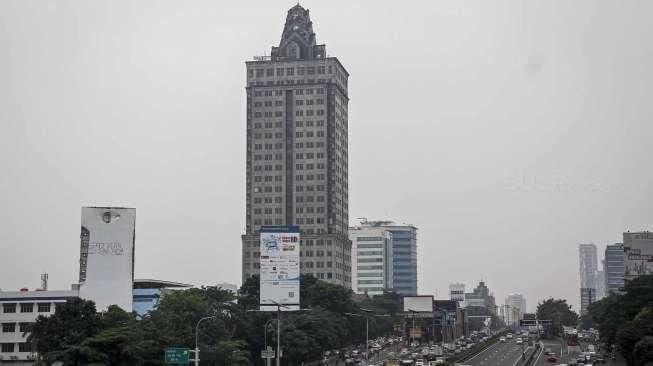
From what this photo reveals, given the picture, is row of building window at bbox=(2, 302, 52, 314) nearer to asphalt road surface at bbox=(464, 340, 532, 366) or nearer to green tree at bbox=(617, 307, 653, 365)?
asphalt road surface at bbox=(464, 340, 532, 366)

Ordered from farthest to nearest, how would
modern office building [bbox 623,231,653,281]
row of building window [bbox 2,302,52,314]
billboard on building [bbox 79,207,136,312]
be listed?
modern office building [bbox 623,231,653,281], row of building window [bbox 2,302,52,314], billboard on building [bbox 79,207,136,312]

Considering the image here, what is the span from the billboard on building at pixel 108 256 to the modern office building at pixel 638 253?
11168 centimetres

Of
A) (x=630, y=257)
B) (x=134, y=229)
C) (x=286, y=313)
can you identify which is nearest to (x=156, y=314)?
(x=134, y=229)

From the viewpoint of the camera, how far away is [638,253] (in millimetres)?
182750

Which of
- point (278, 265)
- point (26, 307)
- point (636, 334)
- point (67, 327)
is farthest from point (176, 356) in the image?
point (636, 334)

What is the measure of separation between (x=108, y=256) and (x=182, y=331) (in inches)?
915

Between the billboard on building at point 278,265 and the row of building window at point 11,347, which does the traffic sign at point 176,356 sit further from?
the row of building window at point 11,347

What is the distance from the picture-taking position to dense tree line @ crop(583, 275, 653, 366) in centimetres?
9394

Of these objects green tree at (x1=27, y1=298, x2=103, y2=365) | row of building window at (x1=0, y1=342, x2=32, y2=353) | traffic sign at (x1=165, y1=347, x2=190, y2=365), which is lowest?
row of building window at (x1=0, y1=342, x2=32, y2=353)

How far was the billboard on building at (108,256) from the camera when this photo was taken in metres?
113

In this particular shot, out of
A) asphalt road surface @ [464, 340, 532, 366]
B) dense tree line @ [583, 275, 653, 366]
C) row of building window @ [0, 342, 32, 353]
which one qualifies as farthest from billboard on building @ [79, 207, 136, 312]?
dense tree line @ [583, 275, 653, 366]

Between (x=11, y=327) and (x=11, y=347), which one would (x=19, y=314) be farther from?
(x=11, y=347)

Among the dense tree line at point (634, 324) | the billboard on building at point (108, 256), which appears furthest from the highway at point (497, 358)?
the billboard on building at point (108, 256)

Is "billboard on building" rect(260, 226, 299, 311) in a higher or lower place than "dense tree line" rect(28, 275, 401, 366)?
higher
